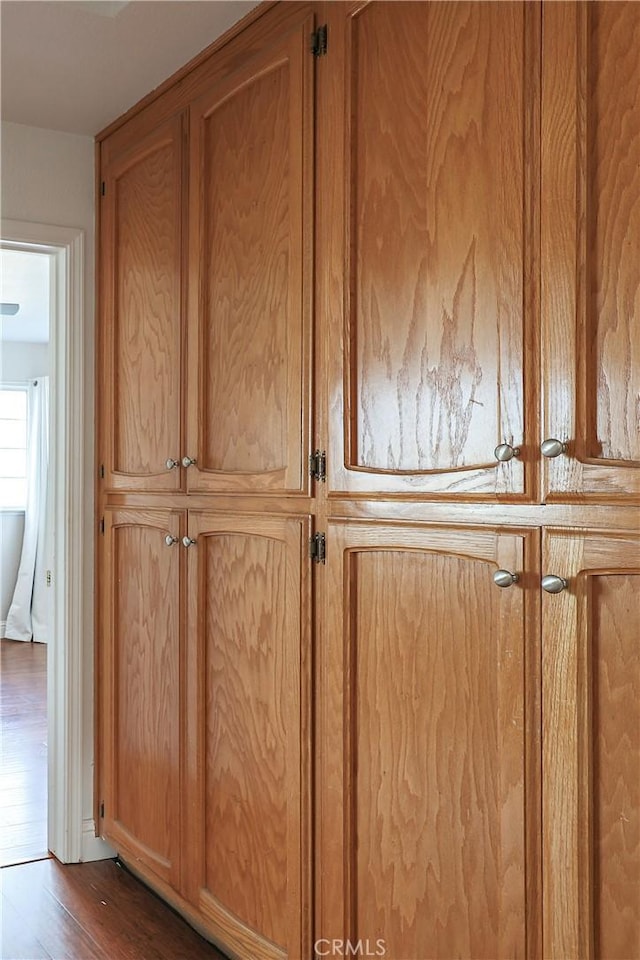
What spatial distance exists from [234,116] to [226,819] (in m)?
1.72

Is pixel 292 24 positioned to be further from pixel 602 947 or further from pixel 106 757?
pixel 106 757

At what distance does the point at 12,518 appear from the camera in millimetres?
7512

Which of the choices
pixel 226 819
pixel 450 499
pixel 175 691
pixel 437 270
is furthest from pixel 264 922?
pixel 437 270

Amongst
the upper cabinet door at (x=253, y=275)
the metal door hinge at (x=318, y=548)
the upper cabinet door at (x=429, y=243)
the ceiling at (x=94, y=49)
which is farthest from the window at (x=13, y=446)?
the upper cabinet door at (x=429, y=243)

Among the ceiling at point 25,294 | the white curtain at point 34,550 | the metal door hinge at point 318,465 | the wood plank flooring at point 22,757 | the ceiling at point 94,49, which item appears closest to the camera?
the metal door hinge at point 318,465

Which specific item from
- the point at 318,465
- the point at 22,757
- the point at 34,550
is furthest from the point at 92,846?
the point at 34,550

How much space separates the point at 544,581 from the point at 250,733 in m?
1.03

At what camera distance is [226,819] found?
7.52ft

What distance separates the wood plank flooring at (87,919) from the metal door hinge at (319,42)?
2.17 meters

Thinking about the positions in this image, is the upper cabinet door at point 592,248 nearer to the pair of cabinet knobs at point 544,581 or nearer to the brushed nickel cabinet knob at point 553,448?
the brushed nickel cabinet knob at point 553,448

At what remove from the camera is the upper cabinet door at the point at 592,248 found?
1305mm

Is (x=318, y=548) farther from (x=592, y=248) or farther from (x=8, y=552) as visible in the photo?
(x=8, y=552)

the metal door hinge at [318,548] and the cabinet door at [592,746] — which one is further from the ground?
the metal door hinge at [318,548]

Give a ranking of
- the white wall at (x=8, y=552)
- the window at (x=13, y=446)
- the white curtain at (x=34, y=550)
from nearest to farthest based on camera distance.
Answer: the white curtain at (x=34, y=550) → the white wall at (x=8, y=552) → the window at (x=13, y=446)
